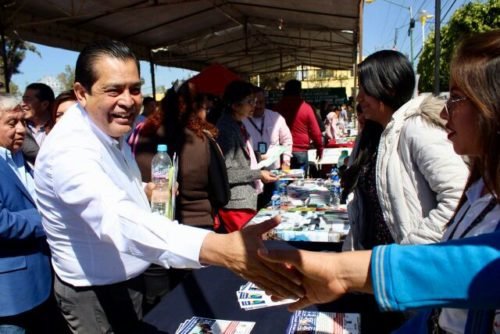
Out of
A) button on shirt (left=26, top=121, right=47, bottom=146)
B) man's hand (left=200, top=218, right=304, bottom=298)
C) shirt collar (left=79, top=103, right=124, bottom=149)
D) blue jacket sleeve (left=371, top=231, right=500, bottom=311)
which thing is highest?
shirt collar (left=79, top=103, right=124, bottom=149)

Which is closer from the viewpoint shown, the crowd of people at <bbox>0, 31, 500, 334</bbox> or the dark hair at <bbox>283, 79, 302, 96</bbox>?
the crowd of people at <bbox>0, 31, 500, 334</bbox>

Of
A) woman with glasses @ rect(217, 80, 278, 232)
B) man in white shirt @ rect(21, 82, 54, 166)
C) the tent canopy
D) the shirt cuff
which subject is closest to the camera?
the shirt cuff

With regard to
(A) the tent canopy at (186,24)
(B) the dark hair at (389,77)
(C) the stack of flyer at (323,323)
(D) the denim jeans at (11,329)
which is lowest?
(D) the denim jeans at (11,329)

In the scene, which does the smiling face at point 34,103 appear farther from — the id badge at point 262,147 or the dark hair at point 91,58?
the dark hair at point 91,58

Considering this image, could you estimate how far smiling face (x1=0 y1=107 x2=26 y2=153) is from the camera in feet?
7.42

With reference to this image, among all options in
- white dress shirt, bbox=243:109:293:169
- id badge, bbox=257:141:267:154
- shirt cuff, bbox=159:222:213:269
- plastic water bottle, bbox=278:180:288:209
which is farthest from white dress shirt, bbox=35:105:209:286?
white dress shirt, bbox=243:109:293:169

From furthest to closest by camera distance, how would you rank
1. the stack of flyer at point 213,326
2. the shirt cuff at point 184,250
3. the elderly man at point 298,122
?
the elderly man at point 298,122
the stack of flyer at point 213,326
the shirt cuff at point 184,250

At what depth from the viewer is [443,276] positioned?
724 millimetres

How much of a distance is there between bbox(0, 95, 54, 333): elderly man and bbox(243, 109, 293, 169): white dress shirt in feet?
9.71

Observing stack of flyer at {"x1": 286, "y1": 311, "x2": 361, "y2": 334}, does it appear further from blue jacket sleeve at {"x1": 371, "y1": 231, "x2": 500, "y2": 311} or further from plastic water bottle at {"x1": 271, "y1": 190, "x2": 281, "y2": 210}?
plastic water bottle at {"x1": 271, "y1": 190, "x2": 281, "y2": 210}

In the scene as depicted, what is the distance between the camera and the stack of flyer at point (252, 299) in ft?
5.20

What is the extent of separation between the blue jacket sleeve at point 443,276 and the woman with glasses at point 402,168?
2.72ft

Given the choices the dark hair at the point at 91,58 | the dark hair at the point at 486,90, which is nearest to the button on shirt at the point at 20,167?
the dark hair at the point at 91,58

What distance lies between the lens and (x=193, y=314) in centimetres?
153
